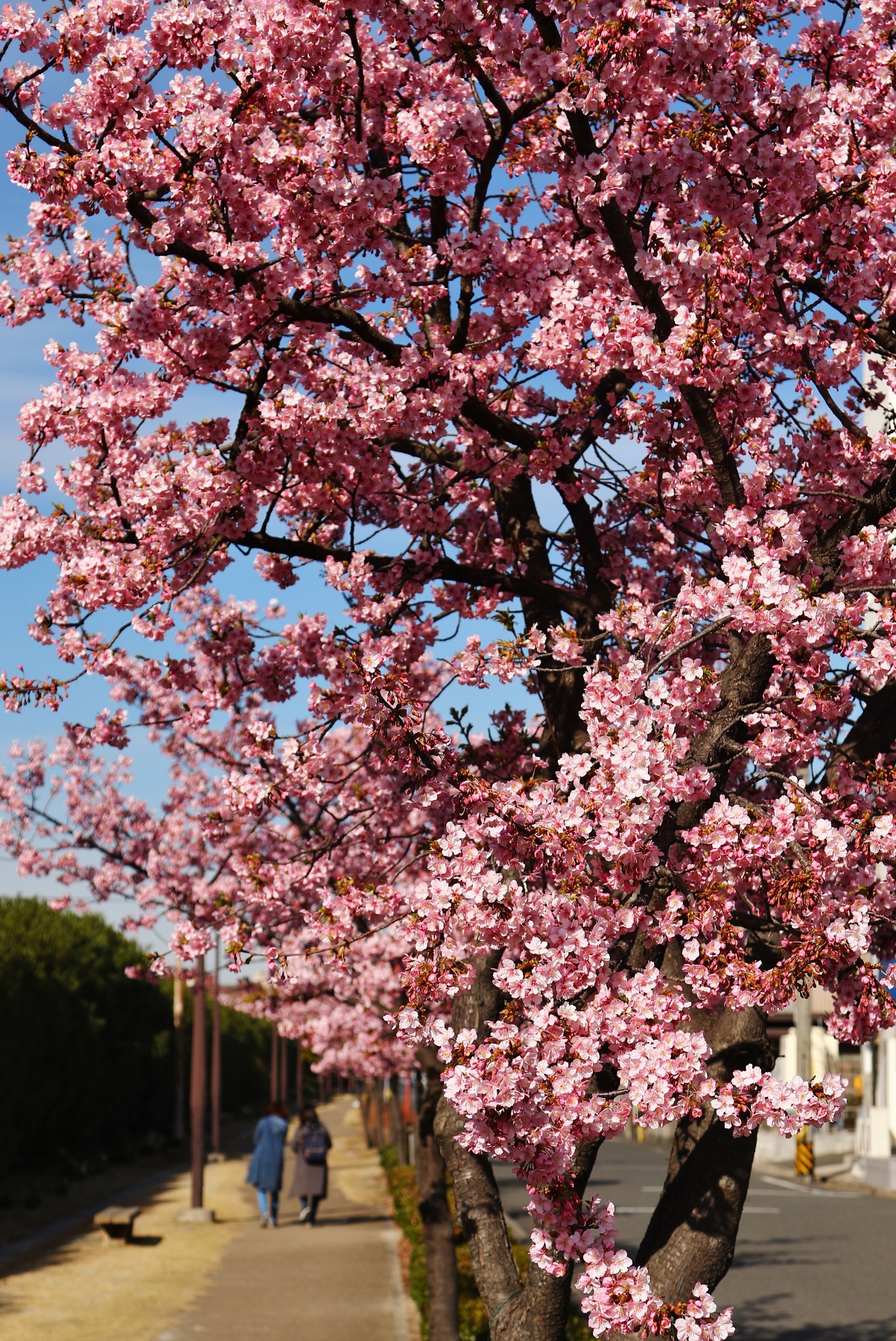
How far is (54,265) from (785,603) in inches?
149

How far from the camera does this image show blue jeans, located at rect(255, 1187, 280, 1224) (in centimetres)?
2109

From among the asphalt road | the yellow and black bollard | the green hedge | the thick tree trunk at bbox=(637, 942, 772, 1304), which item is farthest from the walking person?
the thick tree trunk at bbox=(637, 942, 772, 1304)

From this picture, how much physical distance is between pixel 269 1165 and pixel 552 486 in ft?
55.3

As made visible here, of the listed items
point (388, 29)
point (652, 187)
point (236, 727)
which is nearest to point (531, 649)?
point (652, 187)

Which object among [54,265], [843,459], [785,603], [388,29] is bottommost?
[785,603]

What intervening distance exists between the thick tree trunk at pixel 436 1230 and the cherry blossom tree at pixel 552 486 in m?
3.89

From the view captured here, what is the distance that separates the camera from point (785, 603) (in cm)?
446

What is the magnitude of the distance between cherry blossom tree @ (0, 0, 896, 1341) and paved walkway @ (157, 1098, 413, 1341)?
6456mm

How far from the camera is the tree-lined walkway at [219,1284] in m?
12.2

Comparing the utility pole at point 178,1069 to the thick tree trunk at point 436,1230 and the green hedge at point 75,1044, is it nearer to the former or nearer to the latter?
the green hedge at point 75,1044

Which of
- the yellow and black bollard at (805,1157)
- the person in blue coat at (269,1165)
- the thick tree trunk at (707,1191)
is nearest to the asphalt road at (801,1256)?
the yellow and black bollard at (805,1157)

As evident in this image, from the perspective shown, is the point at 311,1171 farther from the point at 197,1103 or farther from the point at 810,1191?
the point at 810,1191

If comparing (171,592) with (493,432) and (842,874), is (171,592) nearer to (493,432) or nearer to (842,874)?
(493,432)

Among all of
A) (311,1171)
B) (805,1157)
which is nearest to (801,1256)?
(311,1171)
